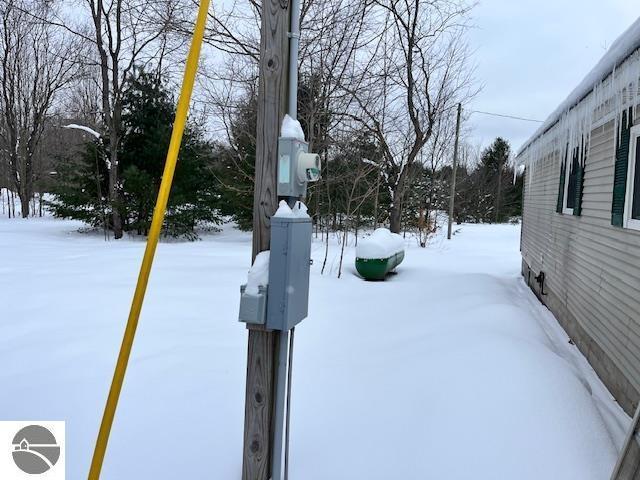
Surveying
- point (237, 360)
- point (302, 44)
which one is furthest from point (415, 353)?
point (302, 44)

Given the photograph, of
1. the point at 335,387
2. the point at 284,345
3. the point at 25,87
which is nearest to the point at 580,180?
the point at 335,387

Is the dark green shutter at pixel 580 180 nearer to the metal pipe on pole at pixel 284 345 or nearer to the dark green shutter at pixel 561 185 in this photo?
the dark green shutter at pixel 561 185

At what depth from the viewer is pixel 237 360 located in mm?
3561

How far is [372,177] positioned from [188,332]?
11148 mm

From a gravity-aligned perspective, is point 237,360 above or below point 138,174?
below

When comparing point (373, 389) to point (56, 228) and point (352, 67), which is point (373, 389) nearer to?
point (352, 67)

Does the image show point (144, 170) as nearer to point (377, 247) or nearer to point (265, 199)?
point (377, 247)

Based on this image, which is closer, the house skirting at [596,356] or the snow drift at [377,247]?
the house skirting at [596,356]

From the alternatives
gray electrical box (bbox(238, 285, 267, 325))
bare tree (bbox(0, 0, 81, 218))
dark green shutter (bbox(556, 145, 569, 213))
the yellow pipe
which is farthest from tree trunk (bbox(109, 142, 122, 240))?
the yellow pipe

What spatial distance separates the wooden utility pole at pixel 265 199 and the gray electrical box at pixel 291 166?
34mm

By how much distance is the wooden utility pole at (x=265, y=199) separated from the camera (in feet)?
5.78

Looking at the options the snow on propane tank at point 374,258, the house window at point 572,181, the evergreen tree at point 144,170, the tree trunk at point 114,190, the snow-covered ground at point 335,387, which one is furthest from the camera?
the evergreen tree at point 144,170

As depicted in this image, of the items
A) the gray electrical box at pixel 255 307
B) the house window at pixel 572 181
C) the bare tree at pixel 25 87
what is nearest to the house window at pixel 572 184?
the house window at pixel 572 181

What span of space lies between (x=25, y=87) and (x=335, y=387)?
72.0 feet
